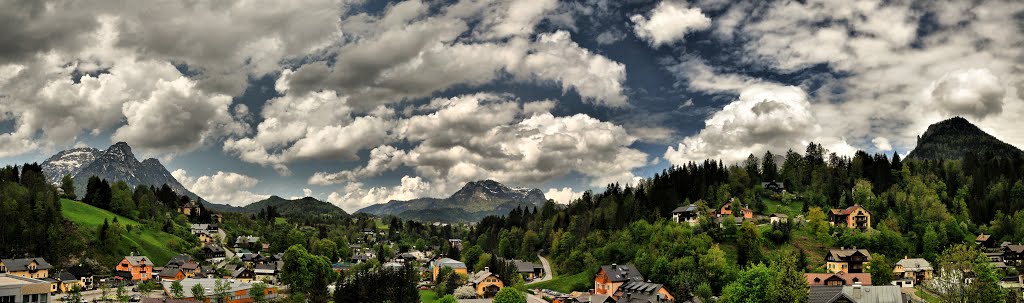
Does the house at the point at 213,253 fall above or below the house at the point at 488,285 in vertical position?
above

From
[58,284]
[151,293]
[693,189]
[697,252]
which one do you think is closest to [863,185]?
[693,189]

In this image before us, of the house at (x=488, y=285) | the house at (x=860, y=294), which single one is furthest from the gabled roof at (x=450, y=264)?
the house at (x=860, y=294)

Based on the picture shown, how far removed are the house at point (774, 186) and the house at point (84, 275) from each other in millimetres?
133965

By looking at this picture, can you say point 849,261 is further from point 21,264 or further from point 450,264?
point 21,264

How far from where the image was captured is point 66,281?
116438mm

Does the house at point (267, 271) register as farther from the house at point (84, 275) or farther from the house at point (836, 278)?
the house at point (836, 278)

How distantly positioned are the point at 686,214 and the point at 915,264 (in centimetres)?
4267

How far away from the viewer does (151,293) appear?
114438mm

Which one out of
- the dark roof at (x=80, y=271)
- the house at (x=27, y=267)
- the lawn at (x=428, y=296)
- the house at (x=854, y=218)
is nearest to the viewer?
the house at (x=27, y=267)

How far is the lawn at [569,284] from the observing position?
12288 cm

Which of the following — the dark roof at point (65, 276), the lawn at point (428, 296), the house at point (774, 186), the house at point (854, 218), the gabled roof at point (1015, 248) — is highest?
the house at point (774, 186)

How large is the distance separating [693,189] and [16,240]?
5161 inches

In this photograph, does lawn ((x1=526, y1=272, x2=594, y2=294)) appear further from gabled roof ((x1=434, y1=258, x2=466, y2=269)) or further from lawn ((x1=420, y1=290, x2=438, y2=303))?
gabled roof ((x1=434, y1=258, x2=466, y2=269))

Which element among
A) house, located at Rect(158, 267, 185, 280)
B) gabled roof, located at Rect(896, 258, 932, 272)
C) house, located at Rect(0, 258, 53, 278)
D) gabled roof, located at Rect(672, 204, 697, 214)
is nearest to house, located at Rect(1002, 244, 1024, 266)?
gabled roof, located at Rect(896, 258, 932, 272)
